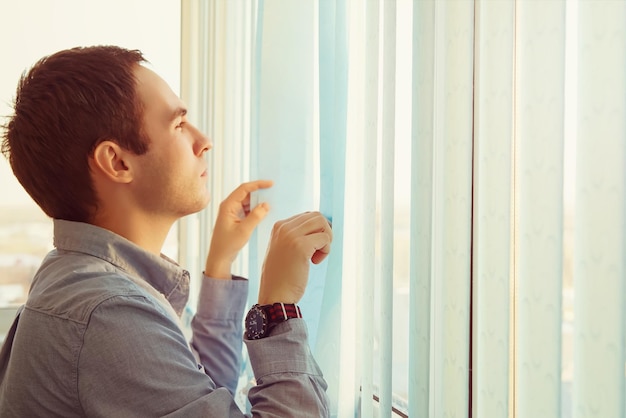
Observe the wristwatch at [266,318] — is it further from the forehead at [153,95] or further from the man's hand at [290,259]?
the forehead at [153,95]

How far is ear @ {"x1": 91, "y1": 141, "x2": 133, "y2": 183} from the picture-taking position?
1.07m

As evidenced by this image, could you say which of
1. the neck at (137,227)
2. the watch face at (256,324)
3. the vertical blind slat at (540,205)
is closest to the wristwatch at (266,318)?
the watch face at (256,324)

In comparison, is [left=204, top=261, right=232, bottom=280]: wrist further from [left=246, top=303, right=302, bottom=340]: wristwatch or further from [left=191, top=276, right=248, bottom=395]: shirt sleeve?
[left=246, top=303, right=302, bottom=340]: wristwatch

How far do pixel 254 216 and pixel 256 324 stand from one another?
0.41 meters

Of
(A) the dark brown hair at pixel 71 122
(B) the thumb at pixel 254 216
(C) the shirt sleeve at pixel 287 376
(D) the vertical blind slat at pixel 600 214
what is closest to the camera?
(D) the vertical blind slat at pixel 600 214

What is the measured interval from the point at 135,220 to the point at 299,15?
67 centimetres

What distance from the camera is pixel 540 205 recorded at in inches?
37.2

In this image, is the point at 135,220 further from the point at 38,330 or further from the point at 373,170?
the point at 373,170

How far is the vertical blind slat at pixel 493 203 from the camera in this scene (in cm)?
102

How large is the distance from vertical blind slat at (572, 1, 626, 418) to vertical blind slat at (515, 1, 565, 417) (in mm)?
40

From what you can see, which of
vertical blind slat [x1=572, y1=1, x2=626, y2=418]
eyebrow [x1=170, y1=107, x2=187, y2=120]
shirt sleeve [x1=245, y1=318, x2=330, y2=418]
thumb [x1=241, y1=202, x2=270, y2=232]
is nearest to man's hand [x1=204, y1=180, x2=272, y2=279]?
thumb [x1=241, y1=202, x2=270, y2=232]

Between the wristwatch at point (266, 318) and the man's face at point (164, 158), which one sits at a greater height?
the man's face at point (164, 158)

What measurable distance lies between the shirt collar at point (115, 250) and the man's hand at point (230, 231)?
230 mm

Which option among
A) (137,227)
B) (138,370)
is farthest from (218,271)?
(138,370)
